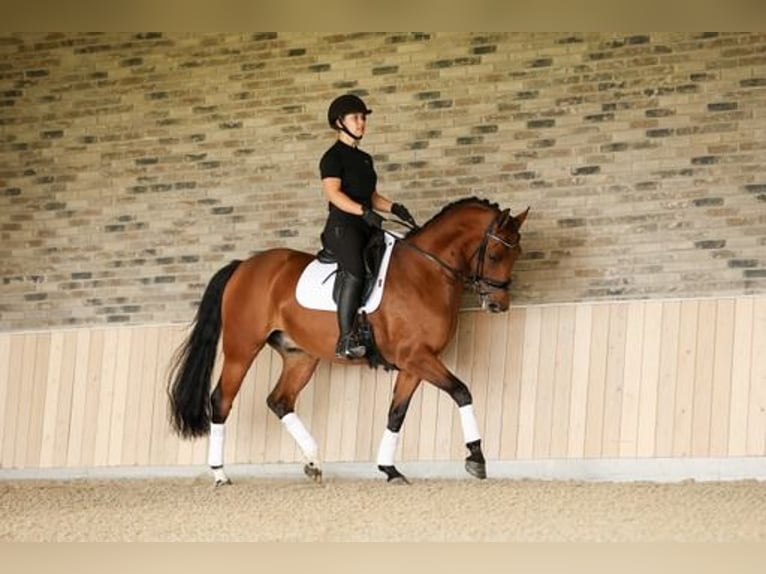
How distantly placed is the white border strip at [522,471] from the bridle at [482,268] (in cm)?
109

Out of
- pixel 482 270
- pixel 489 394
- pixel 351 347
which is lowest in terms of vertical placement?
pixel 489 394

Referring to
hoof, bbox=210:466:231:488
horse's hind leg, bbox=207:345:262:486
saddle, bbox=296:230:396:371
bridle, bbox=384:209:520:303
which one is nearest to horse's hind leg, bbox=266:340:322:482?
horse's hind leg, bbox=207:345:262:486

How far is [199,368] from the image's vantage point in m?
7.00

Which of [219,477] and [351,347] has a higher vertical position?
[351,347]

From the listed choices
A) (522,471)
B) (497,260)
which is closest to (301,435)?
(522,471)

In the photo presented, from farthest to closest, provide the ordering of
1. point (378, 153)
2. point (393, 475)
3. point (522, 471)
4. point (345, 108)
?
point (378, 153) < point (522, 471) < point (393, 475) < point (345, 108)

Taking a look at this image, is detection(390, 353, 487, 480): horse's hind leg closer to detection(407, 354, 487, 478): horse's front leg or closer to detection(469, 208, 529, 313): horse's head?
detection(407, 354, 487, 478): horse's front leg

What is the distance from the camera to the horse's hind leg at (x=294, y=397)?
6.87m

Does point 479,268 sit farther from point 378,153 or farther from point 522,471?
point 378,153

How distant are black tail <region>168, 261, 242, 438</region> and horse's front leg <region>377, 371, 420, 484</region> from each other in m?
1.15

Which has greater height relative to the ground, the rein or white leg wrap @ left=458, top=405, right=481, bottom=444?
the rein

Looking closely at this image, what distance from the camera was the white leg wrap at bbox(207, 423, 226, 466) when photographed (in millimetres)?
6969

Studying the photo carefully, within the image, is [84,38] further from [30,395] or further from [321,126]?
[30,395]

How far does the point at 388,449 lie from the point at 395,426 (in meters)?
0.14
